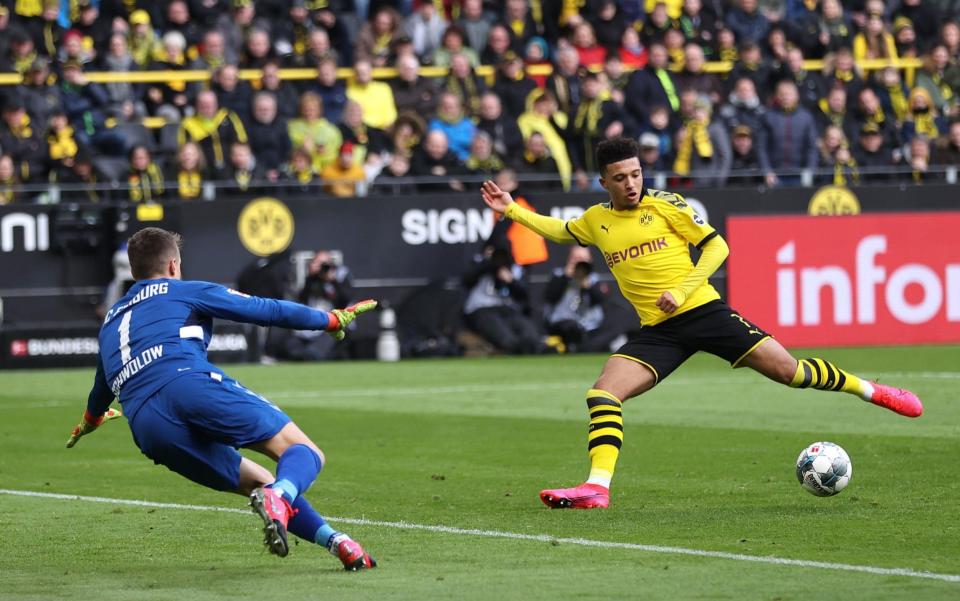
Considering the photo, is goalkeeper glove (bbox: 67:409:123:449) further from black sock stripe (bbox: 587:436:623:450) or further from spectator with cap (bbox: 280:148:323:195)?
spectator with cap (bbox: 280:148:323:195)

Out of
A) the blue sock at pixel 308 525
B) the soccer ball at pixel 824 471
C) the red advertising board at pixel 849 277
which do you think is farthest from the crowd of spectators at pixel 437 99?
the blue sock at pixel 308 525

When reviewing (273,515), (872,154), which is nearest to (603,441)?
(273,515)

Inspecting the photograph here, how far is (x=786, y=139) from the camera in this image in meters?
24.9

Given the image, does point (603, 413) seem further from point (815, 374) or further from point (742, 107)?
point (742, 107)

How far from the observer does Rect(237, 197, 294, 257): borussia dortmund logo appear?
23.2m

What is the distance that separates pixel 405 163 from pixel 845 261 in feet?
19.1

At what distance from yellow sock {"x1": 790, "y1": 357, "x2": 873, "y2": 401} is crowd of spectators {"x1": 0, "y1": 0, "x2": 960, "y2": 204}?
12550mm

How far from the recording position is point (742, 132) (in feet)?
80.5

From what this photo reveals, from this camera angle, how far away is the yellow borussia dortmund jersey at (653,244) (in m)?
10.8

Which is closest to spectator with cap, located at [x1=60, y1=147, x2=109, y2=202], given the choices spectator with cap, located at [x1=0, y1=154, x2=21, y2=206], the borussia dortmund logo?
spectator with cap, located at [x1=0, y1=154, x2=21, y2=206]

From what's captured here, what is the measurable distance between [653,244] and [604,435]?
4.04ft

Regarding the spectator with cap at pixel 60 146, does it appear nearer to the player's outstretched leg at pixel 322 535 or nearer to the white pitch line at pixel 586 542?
the white pitch line at pixel 586 542

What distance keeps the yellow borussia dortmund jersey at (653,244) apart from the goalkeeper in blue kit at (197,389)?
320 centimetres

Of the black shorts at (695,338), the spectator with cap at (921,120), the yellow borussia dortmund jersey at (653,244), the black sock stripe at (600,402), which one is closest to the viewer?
the black sock stripe at (600,402)
